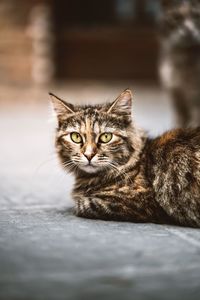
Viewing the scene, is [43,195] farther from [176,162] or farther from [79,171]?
[176,162]

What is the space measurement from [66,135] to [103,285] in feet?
4.48

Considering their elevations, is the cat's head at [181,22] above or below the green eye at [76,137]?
above

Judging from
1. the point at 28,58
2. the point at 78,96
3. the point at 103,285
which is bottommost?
the point at 103,285

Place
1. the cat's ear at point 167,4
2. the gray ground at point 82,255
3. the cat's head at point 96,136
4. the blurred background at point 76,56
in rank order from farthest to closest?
1. the blurred background at point 76,56
2. the cat's ear at point 167,4
3. the cat's head at point 96,136
4. the gray ground at point 82,255

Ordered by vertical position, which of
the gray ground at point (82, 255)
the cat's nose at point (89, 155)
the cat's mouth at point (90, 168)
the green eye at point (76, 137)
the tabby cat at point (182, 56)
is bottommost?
the gray ground at point (82, 255)

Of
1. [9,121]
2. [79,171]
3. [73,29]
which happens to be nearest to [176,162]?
[79,171]

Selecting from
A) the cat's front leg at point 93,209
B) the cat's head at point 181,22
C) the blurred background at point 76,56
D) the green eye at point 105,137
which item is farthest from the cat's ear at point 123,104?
the blurred background at point 76,56

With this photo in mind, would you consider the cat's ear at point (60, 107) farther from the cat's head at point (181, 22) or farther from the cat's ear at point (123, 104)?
the cat's head at point (181, 22)

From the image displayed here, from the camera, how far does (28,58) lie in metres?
10.4

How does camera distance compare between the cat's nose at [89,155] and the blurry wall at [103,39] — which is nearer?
the cat's nose at [89,155]

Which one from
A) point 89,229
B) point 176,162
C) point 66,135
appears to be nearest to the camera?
point 89,229

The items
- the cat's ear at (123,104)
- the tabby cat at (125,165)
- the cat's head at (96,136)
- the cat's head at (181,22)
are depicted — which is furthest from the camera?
the cat's head at (181,22)

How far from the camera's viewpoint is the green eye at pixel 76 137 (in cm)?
320

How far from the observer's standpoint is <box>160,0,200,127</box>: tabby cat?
15.8ft
